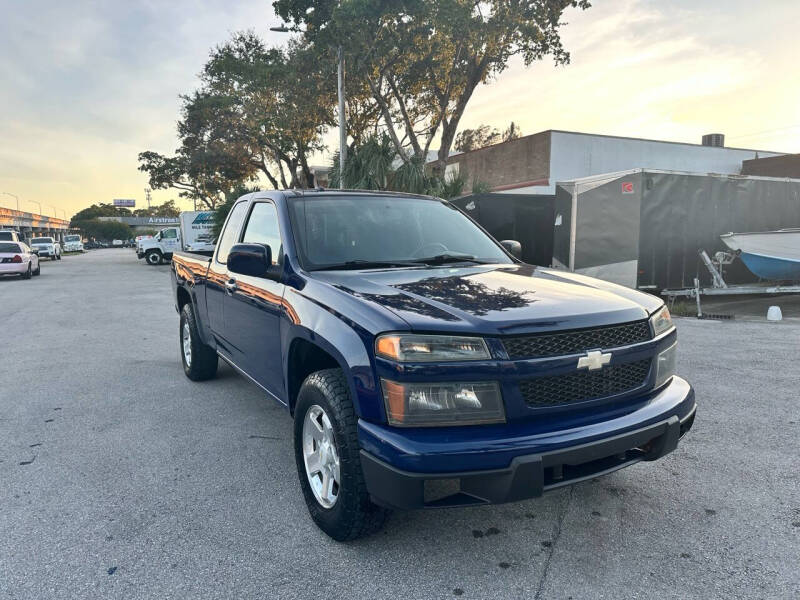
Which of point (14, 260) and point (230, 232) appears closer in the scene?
point (230, 232)

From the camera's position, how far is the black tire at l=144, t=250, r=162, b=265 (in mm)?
31422

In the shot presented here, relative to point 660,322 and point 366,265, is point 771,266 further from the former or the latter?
point 366,265

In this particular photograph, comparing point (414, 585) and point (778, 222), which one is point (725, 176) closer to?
point (778, 222)

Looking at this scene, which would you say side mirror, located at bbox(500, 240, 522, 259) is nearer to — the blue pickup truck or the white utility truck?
the blue pickup truck

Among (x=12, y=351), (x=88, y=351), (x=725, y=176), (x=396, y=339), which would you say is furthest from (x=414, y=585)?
(x=725, y=176)

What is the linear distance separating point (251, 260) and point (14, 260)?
71.6 ft

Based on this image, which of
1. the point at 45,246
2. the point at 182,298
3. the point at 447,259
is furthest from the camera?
the point at 45,246

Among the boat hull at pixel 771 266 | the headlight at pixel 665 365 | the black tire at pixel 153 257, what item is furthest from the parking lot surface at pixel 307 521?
the black tire at pixel 153 257

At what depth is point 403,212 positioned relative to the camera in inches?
154

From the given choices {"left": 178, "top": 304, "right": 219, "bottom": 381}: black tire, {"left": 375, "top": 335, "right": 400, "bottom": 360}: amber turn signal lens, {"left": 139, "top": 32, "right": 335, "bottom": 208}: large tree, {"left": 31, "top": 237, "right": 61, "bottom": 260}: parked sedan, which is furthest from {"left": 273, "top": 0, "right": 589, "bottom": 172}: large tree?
{"left": 31, "top": 237, "right": 61, "bottom": 260}: parked sedan

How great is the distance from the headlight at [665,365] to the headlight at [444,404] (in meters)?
0.99

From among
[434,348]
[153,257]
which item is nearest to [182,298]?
[434,348]

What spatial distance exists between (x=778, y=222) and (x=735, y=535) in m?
12.2

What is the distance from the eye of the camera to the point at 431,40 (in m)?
17.8
